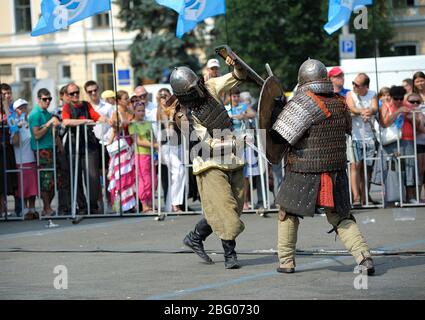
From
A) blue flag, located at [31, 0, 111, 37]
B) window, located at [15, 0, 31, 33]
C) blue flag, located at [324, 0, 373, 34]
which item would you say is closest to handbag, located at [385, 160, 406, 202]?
blue flag, located at [324, 0, 373, 34]

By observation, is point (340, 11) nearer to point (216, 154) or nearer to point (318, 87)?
point (216, 154)

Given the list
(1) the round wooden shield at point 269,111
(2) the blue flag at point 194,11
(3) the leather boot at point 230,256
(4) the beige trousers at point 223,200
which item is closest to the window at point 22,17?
(2) the blue flag at point 194,11

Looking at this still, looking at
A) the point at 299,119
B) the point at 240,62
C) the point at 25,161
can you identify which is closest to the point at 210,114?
the point at 240,62

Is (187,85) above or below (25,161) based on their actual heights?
above

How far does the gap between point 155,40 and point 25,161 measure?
3139 cm

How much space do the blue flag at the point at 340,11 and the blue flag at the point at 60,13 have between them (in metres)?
3.01

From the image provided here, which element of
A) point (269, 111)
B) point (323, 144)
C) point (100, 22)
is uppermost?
point (100, 22)

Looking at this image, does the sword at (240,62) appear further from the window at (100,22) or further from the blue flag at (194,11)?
the window at (100,22)

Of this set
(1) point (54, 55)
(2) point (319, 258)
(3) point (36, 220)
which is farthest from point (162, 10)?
(2) point (319, 258)

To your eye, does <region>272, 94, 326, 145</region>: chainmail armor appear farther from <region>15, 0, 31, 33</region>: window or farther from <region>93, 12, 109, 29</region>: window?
<region>15, 0, 31, 33</region>: window

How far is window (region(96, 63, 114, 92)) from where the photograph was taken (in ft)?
180

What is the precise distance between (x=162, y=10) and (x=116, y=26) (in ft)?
Result: 20.2

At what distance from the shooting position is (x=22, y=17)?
55594mm

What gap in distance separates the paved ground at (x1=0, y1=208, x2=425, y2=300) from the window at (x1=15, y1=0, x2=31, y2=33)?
41.7 meters
